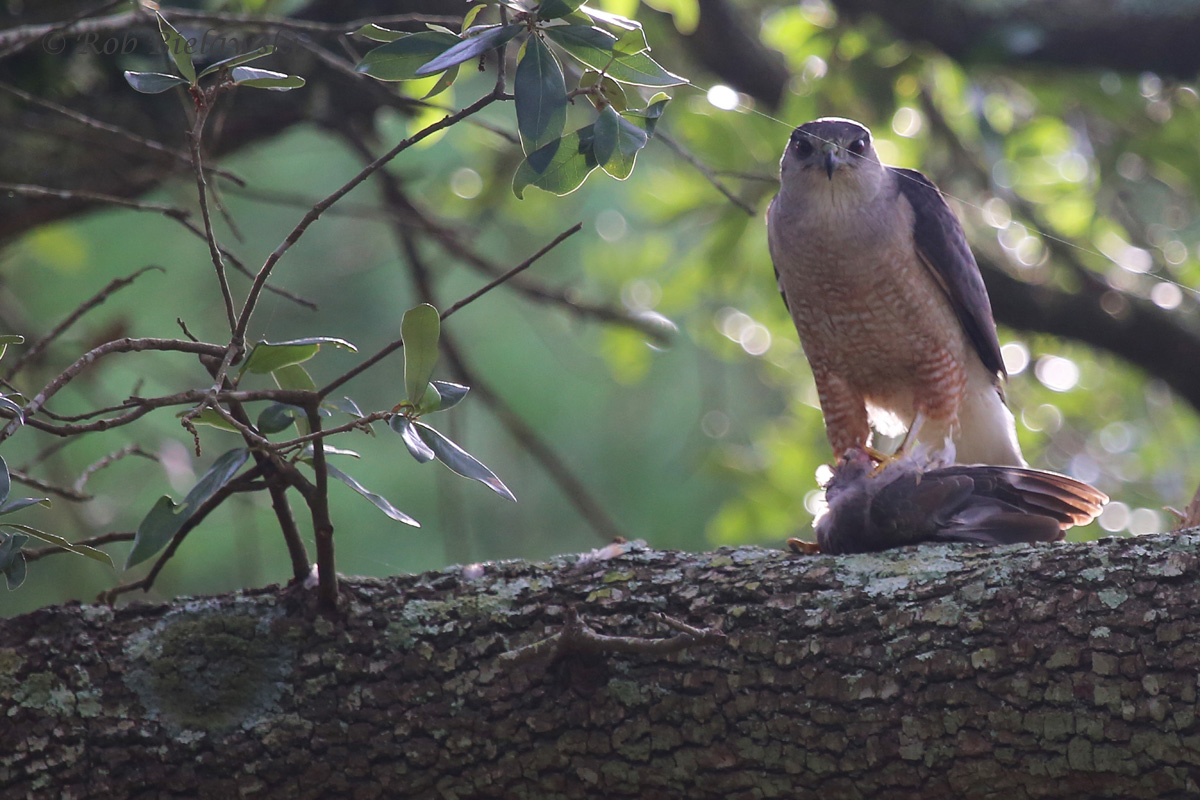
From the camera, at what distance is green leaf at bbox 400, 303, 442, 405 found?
152 centimetres

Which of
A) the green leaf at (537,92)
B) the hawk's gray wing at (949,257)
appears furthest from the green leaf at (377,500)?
the hawk's gray wing at (949,257)

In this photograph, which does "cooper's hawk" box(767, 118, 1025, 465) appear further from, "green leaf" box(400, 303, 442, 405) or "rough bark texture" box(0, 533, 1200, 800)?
"green leaf" box(400, 303, 442, 405)

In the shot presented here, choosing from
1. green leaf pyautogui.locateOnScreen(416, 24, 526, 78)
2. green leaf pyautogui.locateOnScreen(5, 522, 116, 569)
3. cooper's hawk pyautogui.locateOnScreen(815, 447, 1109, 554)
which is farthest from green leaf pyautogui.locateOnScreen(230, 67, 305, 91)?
cooper's hawk pyautogui.locateOnScreen(815, 447, 1109, 554)

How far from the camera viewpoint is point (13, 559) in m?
1.54

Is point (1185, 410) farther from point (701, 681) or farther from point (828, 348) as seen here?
point (701, 681)

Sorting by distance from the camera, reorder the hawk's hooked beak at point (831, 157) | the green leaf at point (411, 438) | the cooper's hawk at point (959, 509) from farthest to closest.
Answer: the hawk's hooked beak at point (831, 157)
the cooper's hawk at point (959, 509)
the green leaf at point (411, 438)

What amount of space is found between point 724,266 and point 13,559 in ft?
9.01

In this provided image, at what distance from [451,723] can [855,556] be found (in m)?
0.82

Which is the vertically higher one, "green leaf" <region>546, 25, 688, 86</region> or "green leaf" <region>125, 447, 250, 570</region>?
"green leaf" <region>546, 25, 688, 86</region>

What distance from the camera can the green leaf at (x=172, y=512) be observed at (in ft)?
4.97

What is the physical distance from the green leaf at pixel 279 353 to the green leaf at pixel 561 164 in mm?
395

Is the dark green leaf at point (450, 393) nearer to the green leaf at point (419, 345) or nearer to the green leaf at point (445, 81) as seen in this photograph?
the green leaf at point (419, 345)

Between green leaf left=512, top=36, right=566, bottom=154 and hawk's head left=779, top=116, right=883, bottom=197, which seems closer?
green leaf left=512, top=36, right=566, bottom=154

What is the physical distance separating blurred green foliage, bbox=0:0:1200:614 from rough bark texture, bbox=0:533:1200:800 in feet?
1.83
